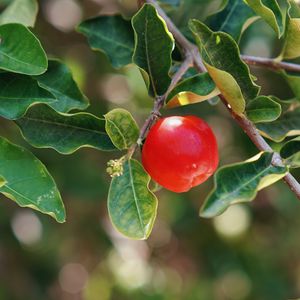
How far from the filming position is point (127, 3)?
280cm

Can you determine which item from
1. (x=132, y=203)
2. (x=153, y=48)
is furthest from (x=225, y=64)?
(x=132, y=203)

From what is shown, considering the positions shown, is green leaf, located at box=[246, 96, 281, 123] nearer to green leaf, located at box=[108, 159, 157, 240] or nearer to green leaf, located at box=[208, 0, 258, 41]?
green leaf, located at box=[108, 159, 157, 240]

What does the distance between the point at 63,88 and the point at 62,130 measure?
0.13 metres

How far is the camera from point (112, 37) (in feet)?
5.54

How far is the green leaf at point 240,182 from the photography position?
3.66 ft

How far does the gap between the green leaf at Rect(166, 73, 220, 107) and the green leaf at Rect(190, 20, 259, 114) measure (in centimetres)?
3

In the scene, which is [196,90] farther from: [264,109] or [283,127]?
[283,127]

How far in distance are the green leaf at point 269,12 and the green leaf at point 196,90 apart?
182 mm

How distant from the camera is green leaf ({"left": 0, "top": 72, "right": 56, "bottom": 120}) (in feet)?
4.15

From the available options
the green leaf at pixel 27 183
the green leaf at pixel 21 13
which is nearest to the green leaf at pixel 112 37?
the green leaf at pixel 21 13

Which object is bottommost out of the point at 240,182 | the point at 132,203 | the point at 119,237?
the point at 119,237

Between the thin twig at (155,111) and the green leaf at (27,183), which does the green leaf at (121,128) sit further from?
the green leaf at (27,183)

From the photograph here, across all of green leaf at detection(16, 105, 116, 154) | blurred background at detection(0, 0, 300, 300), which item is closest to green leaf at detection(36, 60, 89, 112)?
green leaf at detection(16, 105, 116, 154)

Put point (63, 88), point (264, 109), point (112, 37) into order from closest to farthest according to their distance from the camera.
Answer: point (264, 109) → point (63, 88) → point (112, 37)
